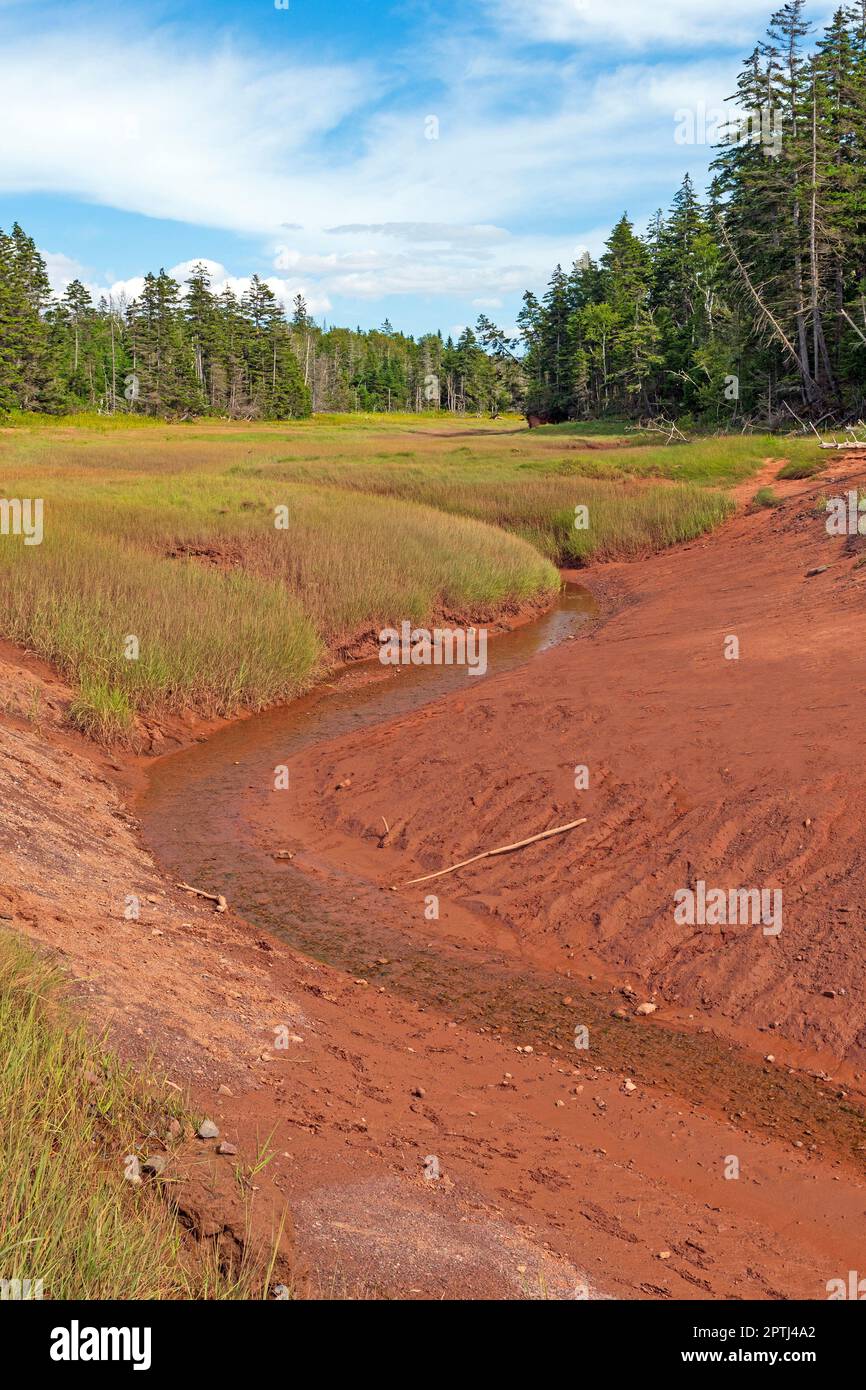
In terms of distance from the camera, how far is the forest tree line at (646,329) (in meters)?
42.5

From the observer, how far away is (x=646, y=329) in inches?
2522

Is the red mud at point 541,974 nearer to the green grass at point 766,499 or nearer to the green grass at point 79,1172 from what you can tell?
the green grass at point 79,1172

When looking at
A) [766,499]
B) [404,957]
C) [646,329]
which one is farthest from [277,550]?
[646,329]

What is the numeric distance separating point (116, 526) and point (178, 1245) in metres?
17.5

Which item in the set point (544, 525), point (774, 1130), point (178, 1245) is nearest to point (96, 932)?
point (178, 1245)

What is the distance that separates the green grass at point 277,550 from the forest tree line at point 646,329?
880 centimetres

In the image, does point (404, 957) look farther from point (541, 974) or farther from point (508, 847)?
point (508, 847)

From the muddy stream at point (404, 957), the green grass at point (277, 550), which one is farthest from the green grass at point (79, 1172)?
the green grass at point (277, 550)

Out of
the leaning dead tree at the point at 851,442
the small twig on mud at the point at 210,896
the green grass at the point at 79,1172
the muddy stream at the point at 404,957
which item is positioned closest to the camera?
the green grass at the point at 79,1172

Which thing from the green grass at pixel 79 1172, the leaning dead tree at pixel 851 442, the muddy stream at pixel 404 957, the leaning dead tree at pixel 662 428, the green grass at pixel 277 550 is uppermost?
the leaning dead tree at pixel 662 428

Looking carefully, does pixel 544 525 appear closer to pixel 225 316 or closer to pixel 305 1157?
pixel 305 1157

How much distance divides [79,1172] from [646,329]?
6617cm

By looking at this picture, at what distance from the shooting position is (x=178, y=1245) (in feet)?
11.6

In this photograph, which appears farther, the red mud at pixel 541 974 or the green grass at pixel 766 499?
the green grass at pixel 766 499
